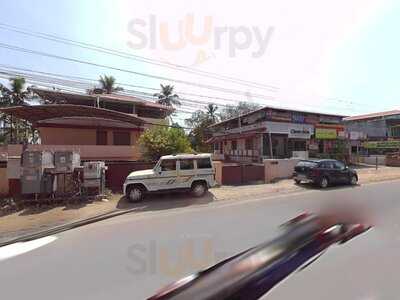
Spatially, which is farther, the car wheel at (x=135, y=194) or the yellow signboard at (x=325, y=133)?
the yellow signboard at (x=325, y=133)

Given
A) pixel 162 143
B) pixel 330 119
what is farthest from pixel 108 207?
pixel 330 119

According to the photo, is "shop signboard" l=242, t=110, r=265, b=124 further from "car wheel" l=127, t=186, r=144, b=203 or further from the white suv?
"car wheel" l=127, t=186, r=144, b=203

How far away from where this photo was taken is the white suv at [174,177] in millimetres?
13695

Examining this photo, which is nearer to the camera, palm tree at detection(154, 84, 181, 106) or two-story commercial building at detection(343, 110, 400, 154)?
two-story commercial building at detection(343, 110, 400, 154)

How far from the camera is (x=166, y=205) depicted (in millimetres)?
12945

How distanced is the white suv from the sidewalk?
478 mm

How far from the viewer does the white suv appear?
13695 millimetres

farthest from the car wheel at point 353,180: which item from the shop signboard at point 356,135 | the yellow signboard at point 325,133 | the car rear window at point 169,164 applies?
the shop signboard at point 356,135

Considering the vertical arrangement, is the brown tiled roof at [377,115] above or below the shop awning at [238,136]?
above

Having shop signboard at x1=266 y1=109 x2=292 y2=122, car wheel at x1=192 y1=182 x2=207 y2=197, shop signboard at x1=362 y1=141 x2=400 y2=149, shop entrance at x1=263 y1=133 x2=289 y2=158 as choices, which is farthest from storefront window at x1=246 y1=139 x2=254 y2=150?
car wheel at x1=192 y1=182 x2=207 y2=197

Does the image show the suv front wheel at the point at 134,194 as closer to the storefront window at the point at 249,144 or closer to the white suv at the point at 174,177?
the white suv at the point at 174,177

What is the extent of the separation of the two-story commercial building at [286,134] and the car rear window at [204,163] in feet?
49.4

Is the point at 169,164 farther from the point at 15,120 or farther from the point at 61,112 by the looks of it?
the point at 15,120

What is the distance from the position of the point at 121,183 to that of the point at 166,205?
4.31 meters
